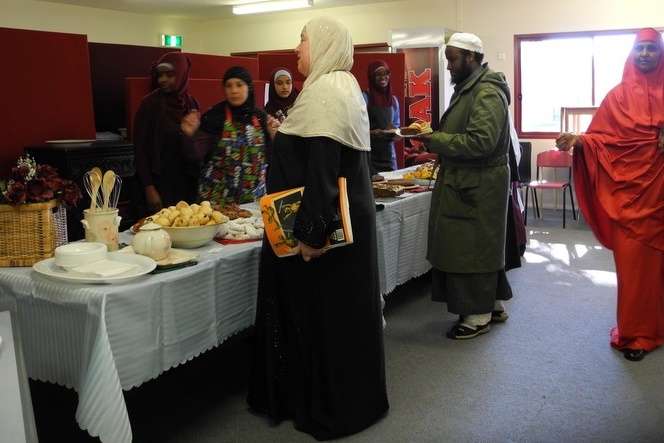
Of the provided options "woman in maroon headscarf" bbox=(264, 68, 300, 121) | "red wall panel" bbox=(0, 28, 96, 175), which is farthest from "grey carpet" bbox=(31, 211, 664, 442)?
"red wall panel" bbox=(0, 28, 96, 175)

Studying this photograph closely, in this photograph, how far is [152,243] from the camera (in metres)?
2.07

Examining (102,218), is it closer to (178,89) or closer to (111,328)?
(111,328)

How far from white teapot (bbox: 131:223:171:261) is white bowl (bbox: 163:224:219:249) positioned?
6.0 inches

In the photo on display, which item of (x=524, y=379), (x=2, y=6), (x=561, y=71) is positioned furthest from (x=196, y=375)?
(x=2, y=6)

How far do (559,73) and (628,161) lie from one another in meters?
5.44

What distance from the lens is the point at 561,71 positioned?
8.11m

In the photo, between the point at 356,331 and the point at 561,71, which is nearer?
the point at 356,331

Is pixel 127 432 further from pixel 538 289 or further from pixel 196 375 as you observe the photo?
pixel 538 289

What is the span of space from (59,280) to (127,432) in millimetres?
469

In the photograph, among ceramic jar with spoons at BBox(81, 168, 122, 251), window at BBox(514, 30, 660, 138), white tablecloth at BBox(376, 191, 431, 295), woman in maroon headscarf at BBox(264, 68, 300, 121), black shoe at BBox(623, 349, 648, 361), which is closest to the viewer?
ceramic jar with spoons at BBox(81, 168, 122, 251)

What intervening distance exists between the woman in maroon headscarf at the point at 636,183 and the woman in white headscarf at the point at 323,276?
4.67ft

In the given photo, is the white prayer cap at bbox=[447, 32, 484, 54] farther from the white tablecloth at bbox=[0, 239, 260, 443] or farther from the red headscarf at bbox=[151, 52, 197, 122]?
the white tablecloth at bbox=[0, 239, 260, 443]

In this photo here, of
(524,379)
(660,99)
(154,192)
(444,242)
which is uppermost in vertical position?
(660,99)

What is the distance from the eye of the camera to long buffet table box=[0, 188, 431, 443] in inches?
69.4
